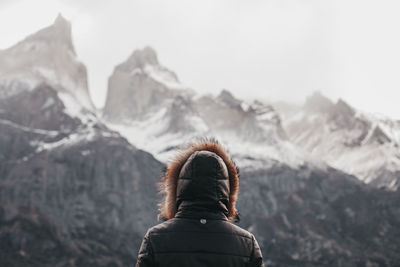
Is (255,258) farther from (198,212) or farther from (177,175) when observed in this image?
(177,175)

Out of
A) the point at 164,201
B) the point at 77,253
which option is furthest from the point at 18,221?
the point at 164,201

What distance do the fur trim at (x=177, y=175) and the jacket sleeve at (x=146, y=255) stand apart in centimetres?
64

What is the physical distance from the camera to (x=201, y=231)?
16.9ft

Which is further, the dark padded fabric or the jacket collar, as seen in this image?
the jacket collar

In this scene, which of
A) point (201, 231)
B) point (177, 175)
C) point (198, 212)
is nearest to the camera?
point (201, 231)

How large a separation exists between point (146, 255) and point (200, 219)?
0.63 metres

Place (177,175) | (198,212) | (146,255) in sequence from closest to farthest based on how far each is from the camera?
(146,255)
(198,212)
(177,175)

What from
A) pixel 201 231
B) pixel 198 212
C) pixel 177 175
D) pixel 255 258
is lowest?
pixel 255 258

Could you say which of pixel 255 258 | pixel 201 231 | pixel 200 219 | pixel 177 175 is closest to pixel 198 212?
pixel 200 219

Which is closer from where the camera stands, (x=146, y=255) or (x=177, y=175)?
(x=146, y=255)

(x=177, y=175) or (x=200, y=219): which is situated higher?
(x=177, y=175)

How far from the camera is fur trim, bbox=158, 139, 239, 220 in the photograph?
565 cm

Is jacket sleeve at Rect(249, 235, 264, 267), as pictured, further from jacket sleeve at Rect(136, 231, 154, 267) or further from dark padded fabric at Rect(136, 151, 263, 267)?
jacket sleeve at Rect(136, 231, 154, 267)

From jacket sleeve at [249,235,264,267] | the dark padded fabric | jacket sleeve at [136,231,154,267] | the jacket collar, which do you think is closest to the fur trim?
the dark padded fabric
